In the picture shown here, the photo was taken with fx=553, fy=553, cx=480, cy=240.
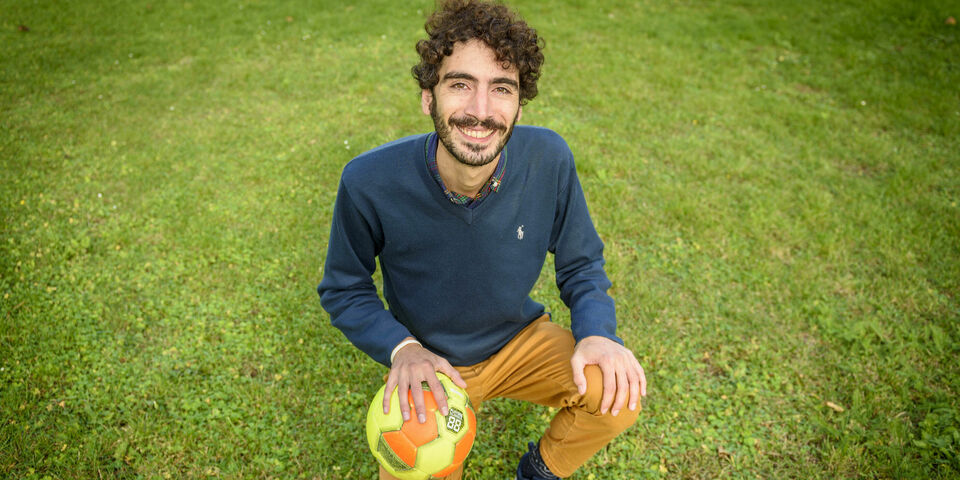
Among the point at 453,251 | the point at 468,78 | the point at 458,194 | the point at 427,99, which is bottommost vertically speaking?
the point at 453,251

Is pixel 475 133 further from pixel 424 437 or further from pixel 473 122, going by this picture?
pixel 424 437

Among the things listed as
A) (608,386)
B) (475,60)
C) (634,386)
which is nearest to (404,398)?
(608,386)

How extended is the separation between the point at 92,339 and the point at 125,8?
30.4ft

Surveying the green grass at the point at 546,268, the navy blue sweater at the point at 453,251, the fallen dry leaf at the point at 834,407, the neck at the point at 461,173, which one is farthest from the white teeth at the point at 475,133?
the fallen dry leaf at the point at 834,407

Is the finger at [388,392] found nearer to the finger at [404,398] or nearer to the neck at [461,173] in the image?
the finger at [404,398]

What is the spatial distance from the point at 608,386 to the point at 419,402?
84 cm

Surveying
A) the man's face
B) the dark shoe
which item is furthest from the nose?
the dark shoe

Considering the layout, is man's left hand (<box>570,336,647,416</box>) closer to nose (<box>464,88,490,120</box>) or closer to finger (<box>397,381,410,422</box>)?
finger (<box>397,381,410,422</box>)

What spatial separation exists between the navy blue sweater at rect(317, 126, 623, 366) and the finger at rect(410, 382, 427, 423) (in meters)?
0.29

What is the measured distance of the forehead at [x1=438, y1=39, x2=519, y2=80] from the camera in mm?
2621

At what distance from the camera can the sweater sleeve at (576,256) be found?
2859mm

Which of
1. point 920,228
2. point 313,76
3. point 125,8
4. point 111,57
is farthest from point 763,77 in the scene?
point 125,8

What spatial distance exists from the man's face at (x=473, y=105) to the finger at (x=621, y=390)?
115 centimetres

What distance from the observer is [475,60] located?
8.61 ft
